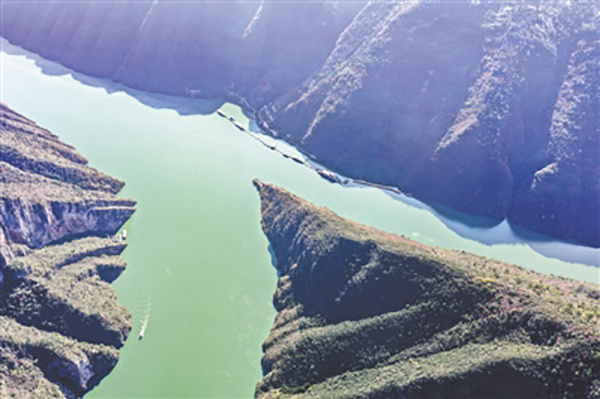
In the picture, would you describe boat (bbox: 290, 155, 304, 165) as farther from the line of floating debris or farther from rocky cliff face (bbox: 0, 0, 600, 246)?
rocky cliff face (bbox: 0, 0, 600, 246)

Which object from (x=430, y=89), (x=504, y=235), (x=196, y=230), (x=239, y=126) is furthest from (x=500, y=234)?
(x=239, y=126)

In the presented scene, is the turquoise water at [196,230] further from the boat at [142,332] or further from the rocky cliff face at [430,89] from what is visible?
the rocky cliff face at [430,89]

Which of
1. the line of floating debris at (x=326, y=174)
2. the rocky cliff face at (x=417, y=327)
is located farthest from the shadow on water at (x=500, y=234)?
the rocky cliff face at (x=417, y=327)

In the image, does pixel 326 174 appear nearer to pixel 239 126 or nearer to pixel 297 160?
pixel 297 160

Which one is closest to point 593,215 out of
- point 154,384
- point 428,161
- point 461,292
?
point 428,161

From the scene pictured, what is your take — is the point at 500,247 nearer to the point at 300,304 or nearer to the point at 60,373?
the point at 300,304
